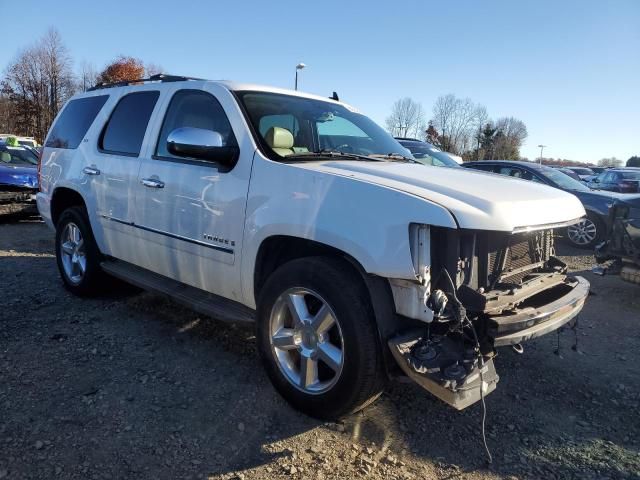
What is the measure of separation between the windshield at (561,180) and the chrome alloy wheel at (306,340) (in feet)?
26.7

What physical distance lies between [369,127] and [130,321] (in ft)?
9.09

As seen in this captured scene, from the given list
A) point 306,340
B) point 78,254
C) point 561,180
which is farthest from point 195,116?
point 561,180

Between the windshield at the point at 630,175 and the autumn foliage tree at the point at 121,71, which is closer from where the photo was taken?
the windshield at the point at 630,175

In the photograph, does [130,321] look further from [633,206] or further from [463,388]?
[633,206]

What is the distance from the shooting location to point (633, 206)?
579 centimetres

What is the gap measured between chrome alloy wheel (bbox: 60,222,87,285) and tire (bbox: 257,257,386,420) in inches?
108

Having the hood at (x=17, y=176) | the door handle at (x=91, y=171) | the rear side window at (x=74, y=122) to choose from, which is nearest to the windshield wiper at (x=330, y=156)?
the door handle at (x=91, y=171)

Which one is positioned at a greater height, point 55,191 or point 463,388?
point 55,191

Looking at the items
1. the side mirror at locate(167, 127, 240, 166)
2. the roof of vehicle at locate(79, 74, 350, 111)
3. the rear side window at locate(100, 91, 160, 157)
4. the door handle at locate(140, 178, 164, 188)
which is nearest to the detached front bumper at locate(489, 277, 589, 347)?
the side mirror at locate(167, 127, 240, 166)

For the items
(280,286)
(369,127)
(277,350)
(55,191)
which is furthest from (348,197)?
(55,191)

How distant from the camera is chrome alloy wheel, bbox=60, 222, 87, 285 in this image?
4.94 metres

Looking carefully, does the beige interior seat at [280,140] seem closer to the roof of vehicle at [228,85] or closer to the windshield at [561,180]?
the roof of vehicle at [228,85]

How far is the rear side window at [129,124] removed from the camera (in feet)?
13.7

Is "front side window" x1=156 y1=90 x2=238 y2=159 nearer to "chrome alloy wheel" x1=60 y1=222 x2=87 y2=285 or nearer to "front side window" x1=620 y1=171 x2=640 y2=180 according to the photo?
"chrome alloy wheel" x1=60 y1=222 x2=87 y2=285
